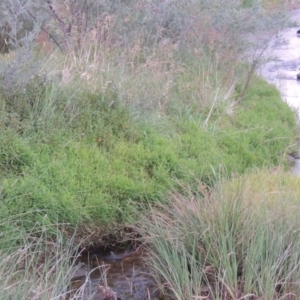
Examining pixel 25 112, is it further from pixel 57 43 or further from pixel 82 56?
pixel 57 43

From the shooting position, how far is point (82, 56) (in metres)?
6.79

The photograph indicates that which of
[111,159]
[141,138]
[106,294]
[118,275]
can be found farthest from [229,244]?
[141,138]

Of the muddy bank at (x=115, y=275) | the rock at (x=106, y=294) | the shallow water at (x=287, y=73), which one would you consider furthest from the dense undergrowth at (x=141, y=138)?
the shallow water at (x=287, y=73)

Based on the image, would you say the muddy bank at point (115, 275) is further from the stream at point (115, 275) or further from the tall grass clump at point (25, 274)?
the tall grass clump at point (25, 274)

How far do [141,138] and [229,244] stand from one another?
2.39 m

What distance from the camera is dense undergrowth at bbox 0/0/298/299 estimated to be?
401cm

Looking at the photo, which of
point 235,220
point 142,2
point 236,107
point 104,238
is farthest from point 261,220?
point 142,2

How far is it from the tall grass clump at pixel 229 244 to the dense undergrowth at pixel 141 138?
2 cm

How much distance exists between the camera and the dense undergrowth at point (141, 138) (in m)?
4.01

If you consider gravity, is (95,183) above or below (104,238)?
above

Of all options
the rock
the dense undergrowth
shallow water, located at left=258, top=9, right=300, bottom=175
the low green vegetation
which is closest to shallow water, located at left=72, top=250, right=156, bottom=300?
the rock

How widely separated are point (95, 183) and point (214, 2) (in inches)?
189

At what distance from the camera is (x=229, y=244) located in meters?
3.98

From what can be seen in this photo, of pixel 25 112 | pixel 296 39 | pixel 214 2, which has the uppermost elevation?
pixel 214 2
